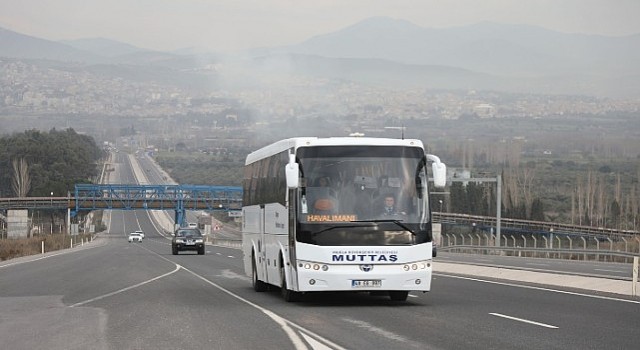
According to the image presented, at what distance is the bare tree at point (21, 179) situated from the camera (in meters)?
172

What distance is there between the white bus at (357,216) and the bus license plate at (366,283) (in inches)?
0.7

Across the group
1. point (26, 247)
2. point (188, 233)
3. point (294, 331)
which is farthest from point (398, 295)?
point (26, 247)

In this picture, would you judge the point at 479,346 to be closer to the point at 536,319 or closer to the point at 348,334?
the point at 348,334

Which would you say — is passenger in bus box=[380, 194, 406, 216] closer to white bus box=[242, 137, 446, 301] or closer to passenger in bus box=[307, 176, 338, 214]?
white bus box=[242, 137, 446, 301]

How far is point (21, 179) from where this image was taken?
174 metres

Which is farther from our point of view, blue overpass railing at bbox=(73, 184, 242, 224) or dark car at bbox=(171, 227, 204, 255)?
blue overpass railing at bbox=(73, 184, 242, 224)

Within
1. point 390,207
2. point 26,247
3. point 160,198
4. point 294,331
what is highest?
point 390,207

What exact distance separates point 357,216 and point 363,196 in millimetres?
413

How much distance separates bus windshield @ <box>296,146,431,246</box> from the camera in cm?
2183

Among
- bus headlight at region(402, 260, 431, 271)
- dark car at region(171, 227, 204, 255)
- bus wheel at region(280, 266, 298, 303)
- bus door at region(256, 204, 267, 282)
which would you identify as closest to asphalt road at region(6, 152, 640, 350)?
bus wheel at region(280, 266, 298, 303)

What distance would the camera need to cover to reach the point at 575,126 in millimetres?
177625

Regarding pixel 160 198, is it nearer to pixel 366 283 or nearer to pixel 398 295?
pixel 398 295

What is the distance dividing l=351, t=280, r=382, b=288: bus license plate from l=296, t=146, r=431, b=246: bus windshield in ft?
2.39

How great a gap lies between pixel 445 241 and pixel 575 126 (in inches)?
3362
